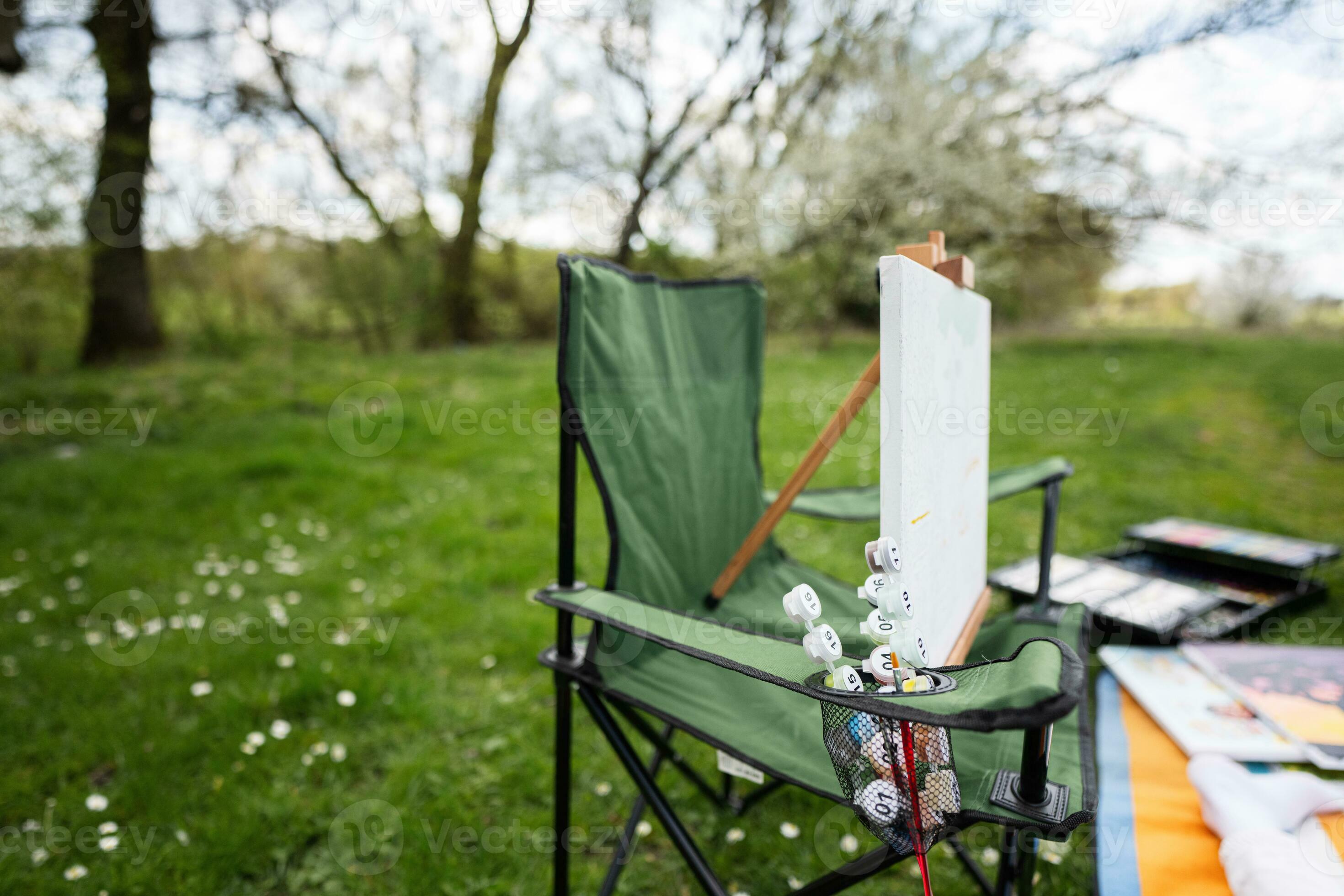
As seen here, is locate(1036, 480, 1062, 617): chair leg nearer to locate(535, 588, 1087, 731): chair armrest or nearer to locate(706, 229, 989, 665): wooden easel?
locate(706, 229, 989, 665): wooden easel

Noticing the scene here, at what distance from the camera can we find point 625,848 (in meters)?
1.33

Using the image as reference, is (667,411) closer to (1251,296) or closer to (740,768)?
(740,768)

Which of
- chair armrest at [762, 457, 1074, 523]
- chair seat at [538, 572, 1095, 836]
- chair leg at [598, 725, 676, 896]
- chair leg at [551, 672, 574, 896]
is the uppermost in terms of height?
chair armrest at [762, 457, 1074, 523]

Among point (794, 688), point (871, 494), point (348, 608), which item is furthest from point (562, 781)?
point (348, 608)

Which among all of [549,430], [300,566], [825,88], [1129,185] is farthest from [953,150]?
[300,566]

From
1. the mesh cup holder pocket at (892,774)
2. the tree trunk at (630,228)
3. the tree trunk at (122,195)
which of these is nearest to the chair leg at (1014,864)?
the mesh cup holder pocket at (892,774)

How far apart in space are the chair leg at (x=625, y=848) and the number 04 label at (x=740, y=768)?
0.14m

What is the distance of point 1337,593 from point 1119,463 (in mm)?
1647

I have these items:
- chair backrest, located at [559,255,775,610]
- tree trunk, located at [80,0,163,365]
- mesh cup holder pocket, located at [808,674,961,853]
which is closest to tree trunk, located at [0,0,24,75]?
tree trunk, located at [80,0,163,365]

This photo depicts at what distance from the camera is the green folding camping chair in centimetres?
74

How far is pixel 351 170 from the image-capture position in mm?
6477

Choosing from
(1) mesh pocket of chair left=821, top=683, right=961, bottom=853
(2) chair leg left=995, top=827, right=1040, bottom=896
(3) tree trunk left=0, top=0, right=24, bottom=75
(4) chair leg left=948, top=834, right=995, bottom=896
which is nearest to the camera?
(1) mesh pocket of chair left=821, top=683, right=961, bottom=853

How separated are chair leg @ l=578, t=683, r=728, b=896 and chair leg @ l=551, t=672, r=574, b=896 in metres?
0.04

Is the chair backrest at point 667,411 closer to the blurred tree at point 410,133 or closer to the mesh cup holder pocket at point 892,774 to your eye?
the mesh cup holder pocket at point 892,774
